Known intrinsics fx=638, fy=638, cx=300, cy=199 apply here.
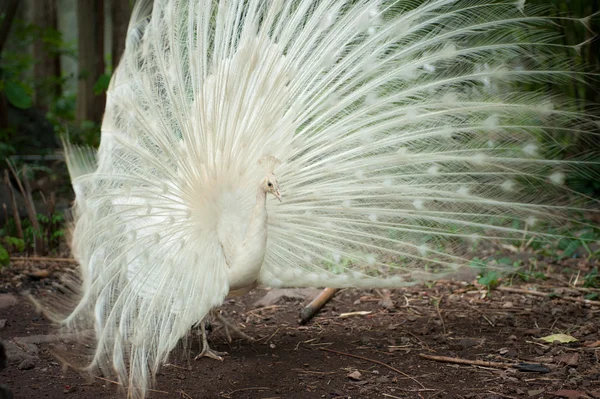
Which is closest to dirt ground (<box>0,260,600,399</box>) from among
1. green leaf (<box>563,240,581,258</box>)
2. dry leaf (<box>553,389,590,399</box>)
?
dry leaf (<box>553,389,590,399</box>)

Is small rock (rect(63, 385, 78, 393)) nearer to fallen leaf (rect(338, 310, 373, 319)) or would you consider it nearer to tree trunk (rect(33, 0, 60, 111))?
fallen leaf (rect(338, 310, 373, 319))

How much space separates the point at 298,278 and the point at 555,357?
179cm

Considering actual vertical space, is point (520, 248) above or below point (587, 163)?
below

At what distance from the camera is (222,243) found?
4207 mm

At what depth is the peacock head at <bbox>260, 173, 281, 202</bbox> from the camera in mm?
3990

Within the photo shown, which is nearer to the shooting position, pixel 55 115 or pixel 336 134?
pixel 336 134

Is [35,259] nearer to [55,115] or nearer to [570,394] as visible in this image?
[570,394]

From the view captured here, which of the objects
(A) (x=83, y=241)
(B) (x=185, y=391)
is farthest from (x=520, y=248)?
(A) (x=83, y=241)

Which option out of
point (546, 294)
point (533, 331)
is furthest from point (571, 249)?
point (533, 331)

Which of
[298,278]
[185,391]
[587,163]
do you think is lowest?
[185,391]

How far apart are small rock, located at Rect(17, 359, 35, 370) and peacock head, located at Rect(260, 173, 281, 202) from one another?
6.35ft

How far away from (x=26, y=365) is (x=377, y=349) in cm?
239

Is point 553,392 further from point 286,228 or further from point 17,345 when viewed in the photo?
point 17,345

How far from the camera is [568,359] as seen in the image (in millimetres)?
4125
